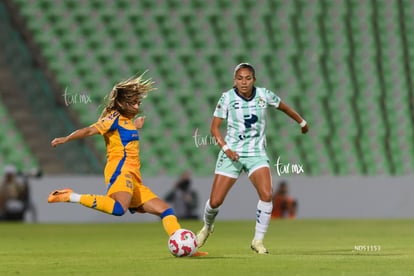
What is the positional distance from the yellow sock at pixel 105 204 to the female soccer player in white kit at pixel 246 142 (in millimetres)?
1233

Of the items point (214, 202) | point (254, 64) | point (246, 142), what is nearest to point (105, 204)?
point (214, 202)

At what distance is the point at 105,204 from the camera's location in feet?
28.9

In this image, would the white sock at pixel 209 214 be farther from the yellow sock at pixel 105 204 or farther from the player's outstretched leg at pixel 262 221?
the yellow sock at pixel 105 204

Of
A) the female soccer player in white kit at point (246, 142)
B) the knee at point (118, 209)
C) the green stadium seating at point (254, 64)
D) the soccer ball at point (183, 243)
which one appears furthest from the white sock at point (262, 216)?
the green stadium seating at point (254, 64)

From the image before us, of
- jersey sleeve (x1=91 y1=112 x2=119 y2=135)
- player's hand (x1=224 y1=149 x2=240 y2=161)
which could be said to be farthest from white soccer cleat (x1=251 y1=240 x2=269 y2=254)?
jersey sleeve (x1=91 y1=112 x2=119 y2=135)

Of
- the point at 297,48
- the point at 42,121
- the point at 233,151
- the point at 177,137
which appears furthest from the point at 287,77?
the point at 233,151

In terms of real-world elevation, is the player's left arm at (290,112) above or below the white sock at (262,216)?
above

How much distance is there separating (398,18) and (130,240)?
12.7 metres

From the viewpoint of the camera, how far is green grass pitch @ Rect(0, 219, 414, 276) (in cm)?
785

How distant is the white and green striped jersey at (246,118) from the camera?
9.64 meters

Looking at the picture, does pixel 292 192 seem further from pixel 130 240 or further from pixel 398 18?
pixel 130 240

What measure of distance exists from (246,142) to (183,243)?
1276mm

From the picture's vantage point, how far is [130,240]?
1288 cm

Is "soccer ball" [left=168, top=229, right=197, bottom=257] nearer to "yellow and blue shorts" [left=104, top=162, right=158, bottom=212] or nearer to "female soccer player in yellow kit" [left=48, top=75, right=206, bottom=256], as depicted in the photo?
"female soccer player in yellow kit" [left=48, top=75, right=206, bottom=256]
